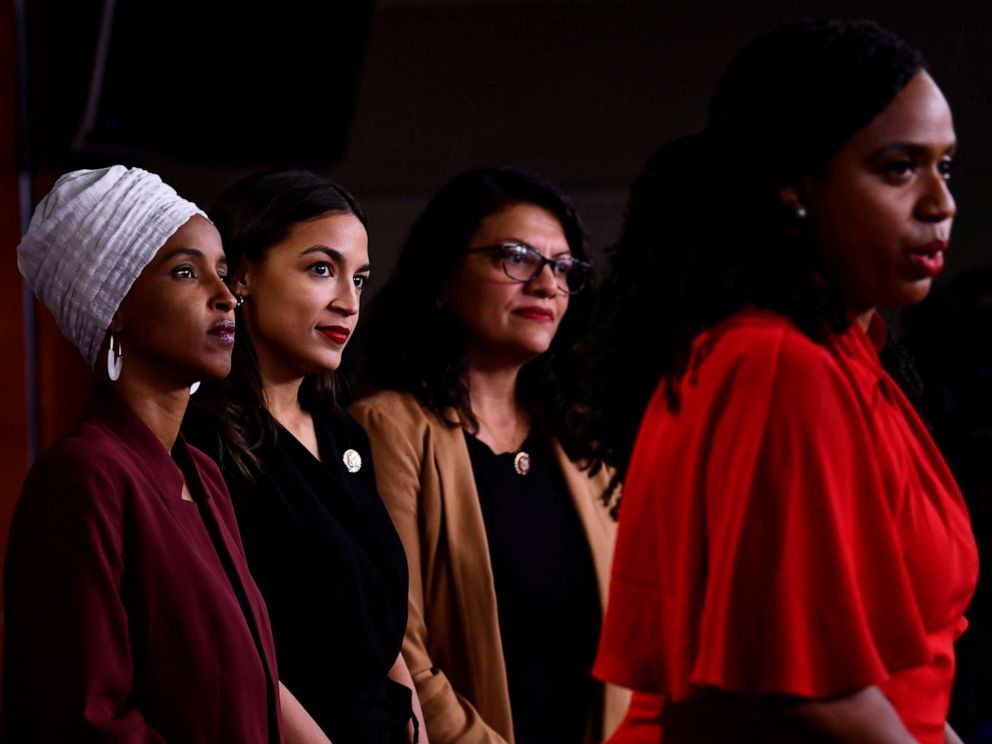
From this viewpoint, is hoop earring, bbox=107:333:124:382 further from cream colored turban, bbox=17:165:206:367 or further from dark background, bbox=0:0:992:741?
dark background, bbox=0:0:992:741

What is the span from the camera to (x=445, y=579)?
2.18m

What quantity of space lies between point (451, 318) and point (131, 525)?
1.17 m

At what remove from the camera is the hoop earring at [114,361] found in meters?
1.40

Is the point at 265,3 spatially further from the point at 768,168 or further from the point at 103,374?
the point at 768,168

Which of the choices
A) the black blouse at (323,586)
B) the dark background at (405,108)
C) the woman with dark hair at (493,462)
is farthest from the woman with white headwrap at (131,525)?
the dark background at (405,108)

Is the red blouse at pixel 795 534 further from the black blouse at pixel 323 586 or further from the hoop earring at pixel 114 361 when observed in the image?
the black blouse at pixel 323 586

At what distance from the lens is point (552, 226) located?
8.05 ft

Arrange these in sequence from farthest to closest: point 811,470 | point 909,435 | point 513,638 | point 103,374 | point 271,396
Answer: point 513,638, point 271,396, point 103,374, point 909,435, point 811,470

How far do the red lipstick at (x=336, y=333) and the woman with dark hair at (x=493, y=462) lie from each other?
37cm

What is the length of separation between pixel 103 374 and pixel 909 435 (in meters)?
0.79

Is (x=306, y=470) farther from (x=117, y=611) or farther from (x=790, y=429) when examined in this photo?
(x=790, y=429)

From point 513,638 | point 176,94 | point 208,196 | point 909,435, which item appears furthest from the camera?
point 208,196

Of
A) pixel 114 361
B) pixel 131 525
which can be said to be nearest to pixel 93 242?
pixel 114 361

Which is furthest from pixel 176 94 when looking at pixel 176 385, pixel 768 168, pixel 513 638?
pixel 768 168
